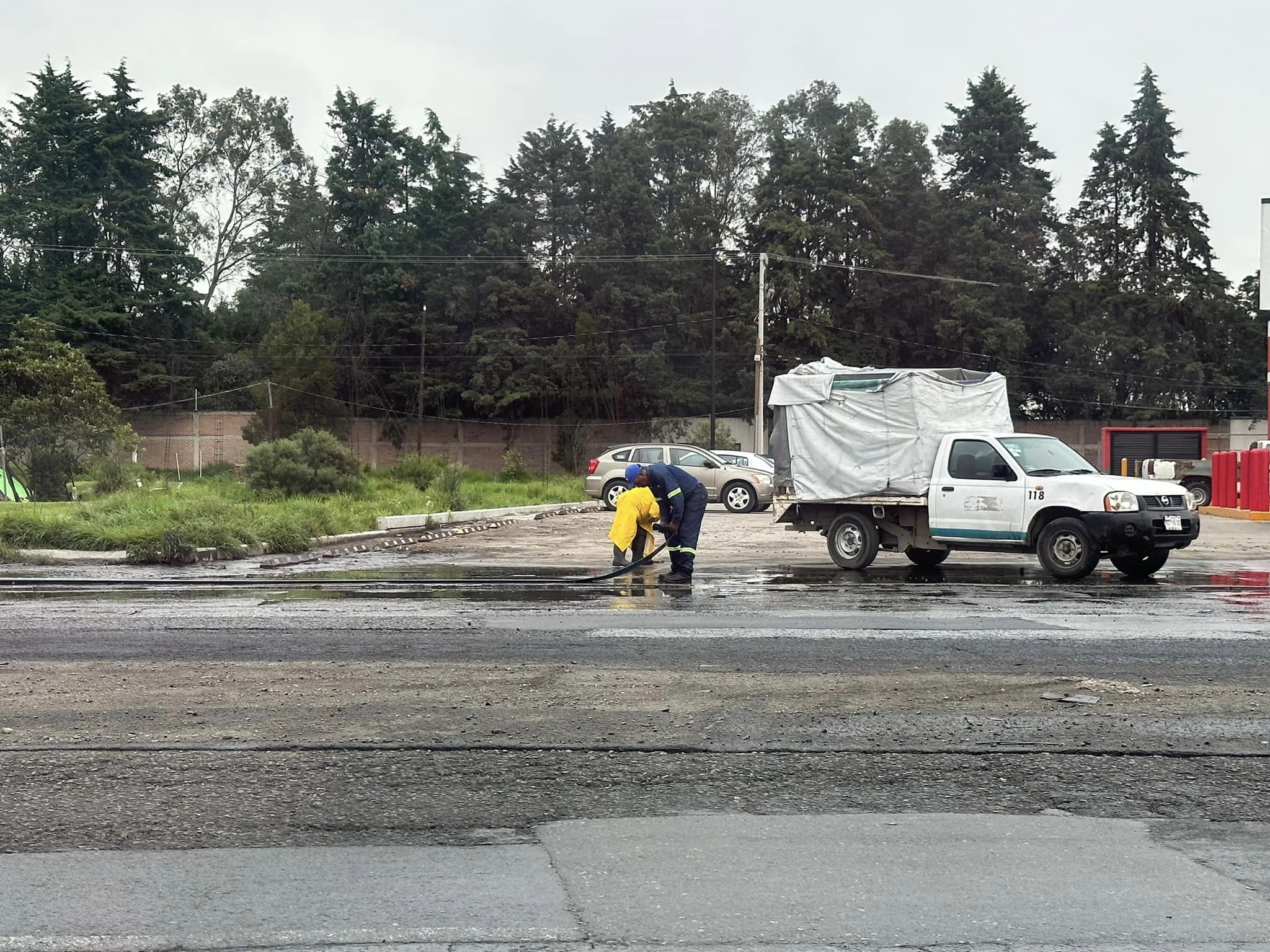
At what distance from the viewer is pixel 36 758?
605 cm

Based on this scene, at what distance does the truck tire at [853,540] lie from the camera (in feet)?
53.7

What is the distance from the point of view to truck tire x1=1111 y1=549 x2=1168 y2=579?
48.9 feet

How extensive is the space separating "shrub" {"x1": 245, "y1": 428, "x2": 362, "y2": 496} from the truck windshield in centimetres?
1825

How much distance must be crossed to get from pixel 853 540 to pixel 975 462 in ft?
6.43

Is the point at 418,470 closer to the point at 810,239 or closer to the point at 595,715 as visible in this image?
the point at 810,239

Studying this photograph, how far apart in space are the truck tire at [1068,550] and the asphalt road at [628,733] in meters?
3.08

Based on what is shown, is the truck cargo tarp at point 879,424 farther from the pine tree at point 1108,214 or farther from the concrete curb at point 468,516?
the pine tree at point 1108,214

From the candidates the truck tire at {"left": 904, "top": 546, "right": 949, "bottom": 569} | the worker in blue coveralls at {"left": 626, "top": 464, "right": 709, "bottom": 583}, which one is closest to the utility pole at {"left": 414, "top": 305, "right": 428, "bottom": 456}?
the truck tire at {"left": 904, "top": 546, "right": 949, "bottom": 569}

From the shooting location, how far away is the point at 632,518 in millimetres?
15727

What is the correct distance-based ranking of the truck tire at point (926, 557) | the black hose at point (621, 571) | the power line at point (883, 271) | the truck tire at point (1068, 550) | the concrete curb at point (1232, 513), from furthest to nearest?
1. the power line at point (883, 271)
2. the concrete curb at point (1232, 513)
3. the truck tire at point (926, 557)
4. the black hose at point (621, 571)
5. the truck tire at point (1068, 550)

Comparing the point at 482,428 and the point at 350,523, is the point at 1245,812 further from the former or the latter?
the point at 482,428

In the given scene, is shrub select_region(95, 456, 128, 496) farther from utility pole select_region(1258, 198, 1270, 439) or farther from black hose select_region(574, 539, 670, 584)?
utility pole select_region(1258, 198, 1270, 439)

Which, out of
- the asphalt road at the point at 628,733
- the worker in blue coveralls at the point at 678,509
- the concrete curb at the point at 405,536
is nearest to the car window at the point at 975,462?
the worker in blue coveralls at the point at 678,509

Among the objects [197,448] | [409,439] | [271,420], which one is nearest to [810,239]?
[409,439]
